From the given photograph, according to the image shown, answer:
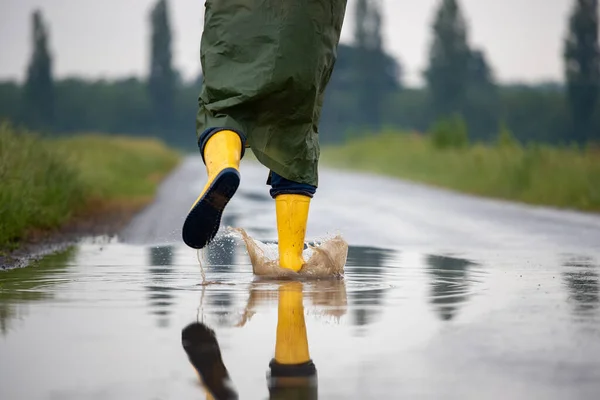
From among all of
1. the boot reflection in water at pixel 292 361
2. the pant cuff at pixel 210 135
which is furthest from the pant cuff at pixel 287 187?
the boot reflection in water at pixel 292 361

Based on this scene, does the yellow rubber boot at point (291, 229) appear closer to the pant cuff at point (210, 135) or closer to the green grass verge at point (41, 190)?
the pant cuff at point (210, 135)

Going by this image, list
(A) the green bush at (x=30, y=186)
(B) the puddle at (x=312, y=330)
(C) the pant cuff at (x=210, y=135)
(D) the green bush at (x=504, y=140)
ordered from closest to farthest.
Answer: (B) the puddle at (x=312, y=330) → (C) the pant cuff at (x=210, y=135) → (A) the green bush at (x=30, y=186) → (D) the green bush at (x=504, y=140)

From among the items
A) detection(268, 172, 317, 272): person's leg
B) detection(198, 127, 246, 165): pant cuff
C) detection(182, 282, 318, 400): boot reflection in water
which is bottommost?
detection(182, 282, 318, 400): boot reflection in water

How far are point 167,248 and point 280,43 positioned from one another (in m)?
3.38

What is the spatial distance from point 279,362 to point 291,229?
10.2 feet

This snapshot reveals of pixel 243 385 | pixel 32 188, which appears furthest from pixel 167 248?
pixel 243 385

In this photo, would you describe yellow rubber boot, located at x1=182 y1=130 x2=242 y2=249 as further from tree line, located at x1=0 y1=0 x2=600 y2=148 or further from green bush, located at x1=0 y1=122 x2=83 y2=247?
tree line, located at x1=0 y1=0 x2=600 y2=148

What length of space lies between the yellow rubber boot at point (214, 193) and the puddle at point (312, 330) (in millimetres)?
314

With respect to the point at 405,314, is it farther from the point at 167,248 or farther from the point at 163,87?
the point at 163,87

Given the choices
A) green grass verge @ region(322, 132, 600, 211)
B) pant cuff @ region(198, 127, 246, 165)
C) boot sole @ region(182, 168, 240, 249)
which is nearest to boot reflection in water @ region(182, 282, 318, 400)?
boot sole @ region(182, 168, 240, 249)

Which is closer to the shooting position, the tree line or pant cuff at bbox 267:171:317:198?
pant cuff at bbox 267:171:317:198

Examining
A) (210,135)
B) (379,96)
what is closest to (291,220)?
(210,135)

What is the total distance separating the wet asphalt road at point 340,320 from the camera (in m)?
4.38

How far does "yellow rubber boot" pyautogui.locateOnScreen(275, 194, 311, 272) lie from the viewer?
25.6 feet
